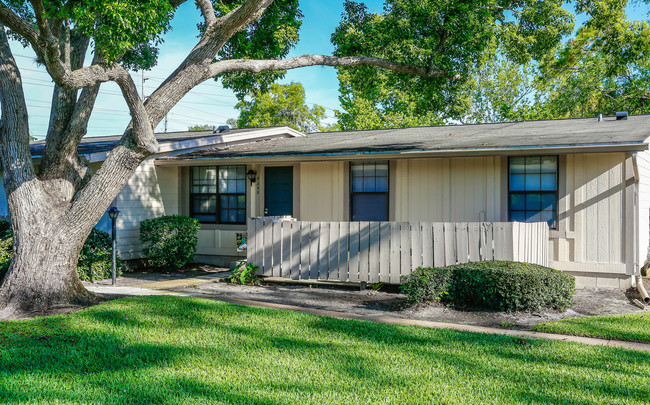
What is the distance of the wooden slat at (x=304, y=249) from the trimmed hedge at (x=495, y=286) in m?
2.56

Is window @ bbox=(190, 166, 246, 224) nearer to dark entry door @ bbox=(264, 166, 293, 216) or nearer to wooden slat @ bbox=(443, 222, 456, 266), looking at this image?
dark entry door @ bbox=(264, 166, 293, 216)

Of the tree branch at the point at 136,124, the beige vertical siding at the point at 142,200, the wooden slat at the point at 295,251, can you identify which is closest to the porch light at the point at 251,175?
the beige vertical siding at the point at 142,200

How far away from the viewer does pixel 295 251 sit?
10.4m

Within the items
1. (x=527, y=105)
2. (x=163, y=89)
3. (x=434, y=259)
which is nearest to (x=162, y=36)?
(x=163, y=89)

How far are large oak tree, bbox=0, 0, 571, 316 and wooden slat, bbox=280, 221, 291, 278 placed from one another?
305 centimetres

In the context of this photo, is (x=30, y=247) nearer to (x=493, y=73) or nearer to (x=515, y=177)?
(x=515, y=177)

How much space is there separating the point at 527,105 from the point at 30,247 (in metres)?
35.5

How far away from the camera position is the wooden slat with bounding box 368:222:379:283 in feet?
31.8

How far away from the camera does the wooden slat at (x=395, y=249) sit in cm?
949

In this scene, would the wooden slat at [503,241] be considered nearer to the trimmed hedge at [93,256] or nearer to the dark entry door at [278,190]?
the dark entry door at [278,190]

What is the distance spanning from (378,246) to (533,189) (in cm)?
360

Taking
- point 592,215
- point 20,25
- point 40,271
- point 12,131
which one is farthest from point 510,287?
point 12,131

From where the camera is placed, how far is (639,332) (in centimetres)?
632

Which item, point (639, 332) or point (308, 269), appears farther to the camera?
point (308, 269)
